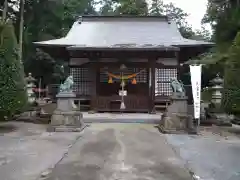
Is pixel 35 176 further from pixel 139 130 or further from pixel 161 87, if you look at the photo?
pixel 161 87

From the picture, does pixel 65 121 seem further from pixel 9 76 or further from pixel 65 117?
pixel 9 76

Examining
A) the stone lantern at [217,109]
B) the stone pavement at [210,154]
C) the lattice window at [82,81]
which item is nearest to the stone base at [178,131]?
the stone pavement at [210,154]

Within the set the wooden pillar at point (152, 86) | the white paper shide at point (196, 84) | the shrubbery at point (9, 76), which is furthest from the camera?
the wooden pillar at point (152, 86)

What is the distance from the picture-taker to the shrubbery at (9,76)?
9805 millimetres

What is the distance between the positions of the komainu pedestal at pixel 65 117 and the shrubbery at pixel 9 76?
1256 mm

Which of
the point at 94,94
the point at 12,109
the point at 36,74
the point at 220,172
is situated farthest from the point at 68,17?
the point at 220,172

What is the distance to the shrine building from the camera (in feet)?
48.6

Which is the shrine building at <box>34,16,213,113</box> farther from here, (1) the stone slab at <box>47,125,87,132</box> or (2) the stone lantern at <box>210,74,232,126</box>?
(1) the stone slab at <box>47,125,87,132</box>

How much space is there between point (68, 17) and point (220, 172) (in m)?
26.7

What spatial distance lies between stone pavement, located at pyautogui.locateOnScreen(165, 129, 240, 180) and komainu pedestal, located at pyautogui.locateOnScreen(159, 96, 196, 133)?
541mm

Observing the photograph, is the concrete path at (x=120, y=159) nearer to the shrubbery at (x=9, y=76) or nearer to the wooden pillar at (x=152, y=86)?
the shrubbery at (x=9, y=76)

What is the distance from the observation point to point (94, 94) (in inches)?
607

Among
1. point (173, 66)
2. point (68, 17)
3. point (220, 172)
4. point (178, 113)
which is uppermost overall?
point (68, 17)

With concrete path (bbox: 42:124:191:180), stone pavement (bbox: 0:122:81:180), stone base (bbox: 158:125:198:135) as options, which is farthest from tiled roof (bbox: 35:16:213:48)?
concrete path (bbox: 42:124:191:180)
